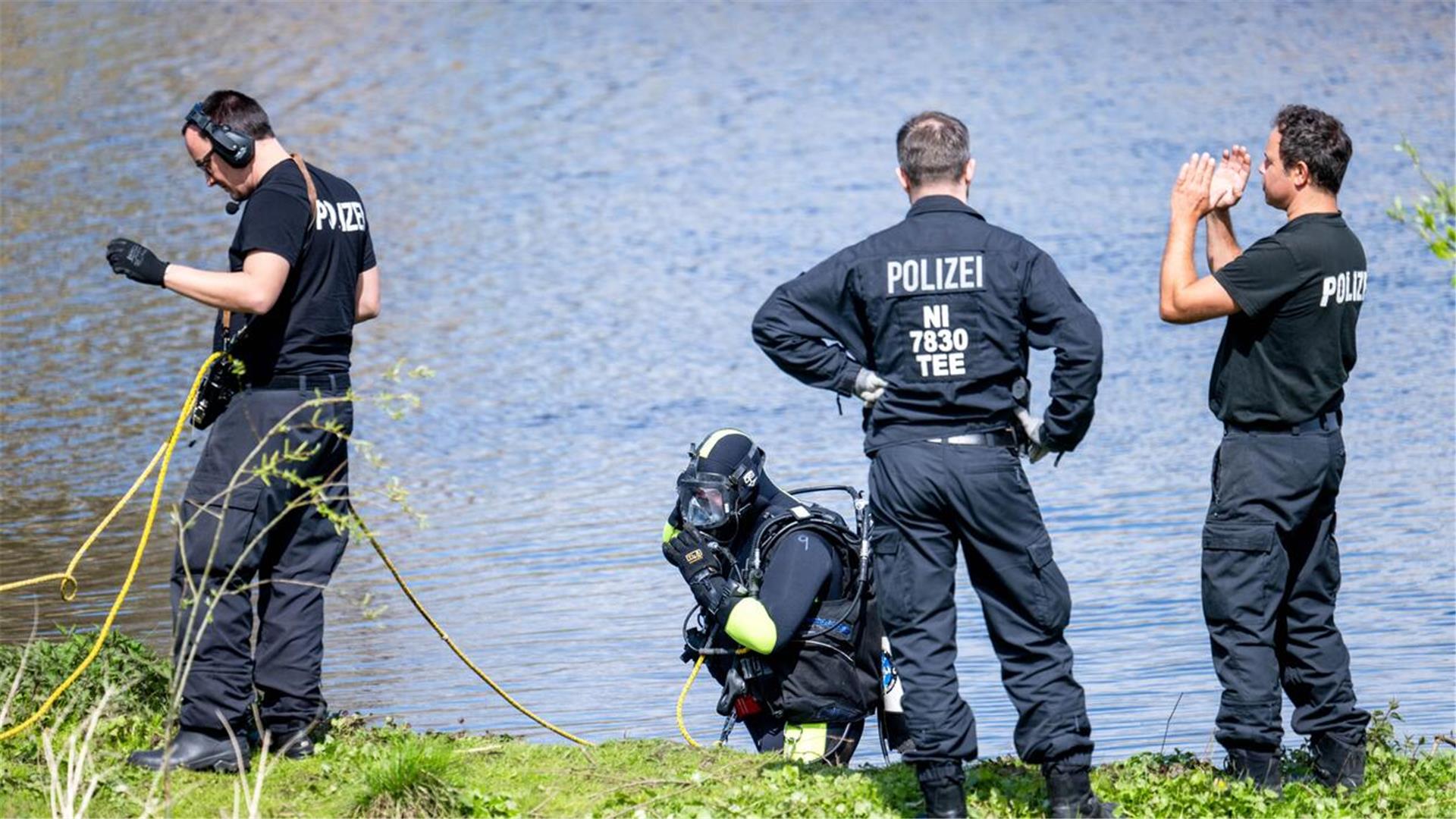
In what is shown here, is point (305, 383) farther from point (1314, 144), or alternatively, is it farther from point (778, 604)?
point (1314, 144)

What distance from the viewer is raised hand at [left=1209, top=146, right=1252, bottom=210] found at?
5.56 m

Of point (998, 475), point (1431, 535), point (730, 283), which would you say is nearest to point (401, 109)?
point (730, 283)

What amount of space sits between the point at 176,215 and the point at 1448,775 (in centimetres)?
1606

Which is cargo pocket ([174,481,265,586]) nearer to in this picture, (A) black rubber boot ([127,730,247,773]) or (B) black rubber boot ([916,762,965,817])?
(A) black rubber boot ([127,730,247,773])

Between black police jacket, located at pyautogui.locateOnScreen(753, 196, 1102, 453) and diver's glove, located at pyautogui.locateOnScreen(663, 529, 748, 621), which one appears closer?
black police jacket, located at pyautogui.locateOnScreen(753, 196, 1102, 453)

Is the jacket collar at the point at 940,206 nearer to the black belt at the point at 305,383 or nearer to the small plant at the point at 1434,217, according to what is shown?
the small plant at the point at 1434,217

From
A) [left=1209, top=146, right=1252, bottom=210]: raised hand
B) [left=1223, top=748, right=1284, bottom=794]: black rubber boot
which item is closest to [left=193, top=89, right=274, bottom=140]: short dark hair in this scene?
[left=1209, top=146, right=1252, bottom=210]: raised hand

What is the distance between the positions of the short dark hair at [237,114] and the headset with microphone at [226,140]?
18mm

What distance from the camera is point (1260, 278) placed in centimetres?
541

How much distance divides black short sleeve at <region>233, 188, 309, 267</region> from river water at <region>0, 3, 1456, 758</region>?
1.18 metres

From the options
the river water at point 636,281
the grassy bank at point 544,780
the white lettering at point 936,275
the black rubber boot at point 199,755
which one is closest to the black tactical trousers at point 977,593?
the grassy bank at point 544,780

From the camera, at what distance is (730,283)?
16938 mm

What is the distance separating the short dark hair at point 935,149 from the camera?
5191 mm

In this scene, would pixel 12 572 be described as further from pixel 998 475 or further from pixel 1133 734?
pixel 998 475
